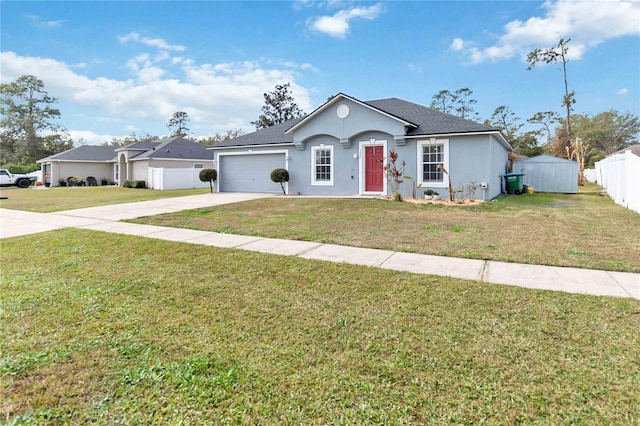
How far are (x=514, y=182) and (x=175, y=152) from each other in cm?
2599

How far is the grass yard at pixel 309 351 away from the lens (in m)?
2.02

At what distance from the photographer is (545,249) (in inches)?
225

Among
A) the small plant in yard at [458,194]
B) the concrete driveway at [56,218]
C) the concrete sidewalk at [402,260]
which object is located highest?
the small plant in yard at [458,194]

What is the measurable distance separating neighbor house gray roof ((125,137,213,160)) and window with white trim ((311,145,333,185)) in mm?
15567

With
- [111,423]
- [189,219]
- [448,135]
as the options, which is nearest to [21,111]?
[189,219]

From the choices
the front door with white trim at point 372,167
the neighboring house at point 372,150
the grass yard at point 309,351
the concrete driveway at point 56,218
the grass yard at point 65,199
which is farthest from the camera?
the front door with white trim at point 372,167

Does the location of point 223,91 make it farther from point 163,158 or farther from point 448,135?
point 448,135

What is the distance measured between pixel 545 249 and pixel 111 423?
6.32 metres

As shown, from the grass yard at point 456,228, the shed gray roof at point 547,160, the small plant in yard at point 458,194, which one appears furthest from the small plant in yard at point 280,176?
the shed gray roof at point 547,160

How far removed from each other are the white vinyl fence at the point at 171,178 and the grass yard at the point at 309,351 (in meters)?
22.0

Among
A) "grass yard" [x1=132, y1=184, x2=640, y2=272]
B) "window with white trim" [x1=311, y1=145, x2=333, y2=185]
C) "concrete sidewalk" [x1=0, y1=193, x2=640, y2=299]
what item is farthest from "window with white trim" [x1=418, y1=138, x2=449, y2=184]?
"concrete sidewalk" [x1=0, y1=193, x2=640, y2=299]

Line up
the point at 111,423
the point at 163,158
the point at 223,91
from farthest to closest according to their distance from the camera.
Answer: the point at 223,91 < the point at 163,158 < the point at 111,423

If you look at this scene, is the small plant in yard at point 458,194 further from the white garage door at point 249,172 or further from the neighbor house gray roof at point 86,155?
the neighbor house gray roof at point 86,155

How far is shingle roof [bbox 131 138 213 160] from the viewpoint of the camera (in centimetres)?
2816
